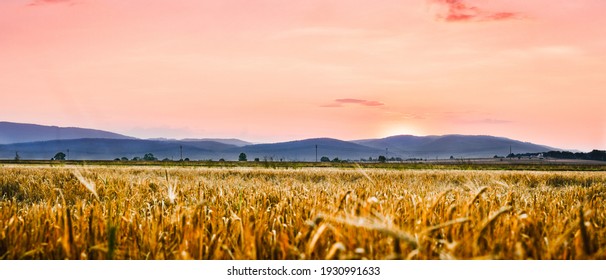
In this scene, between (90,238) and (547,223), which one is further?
(547,223)

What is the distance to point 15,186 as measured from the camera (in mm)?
19578

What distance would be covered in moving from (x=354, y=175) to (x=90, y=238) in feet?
96.1

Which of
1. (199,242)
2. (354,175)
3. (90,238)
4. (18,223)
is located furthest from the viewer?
(354,175)
